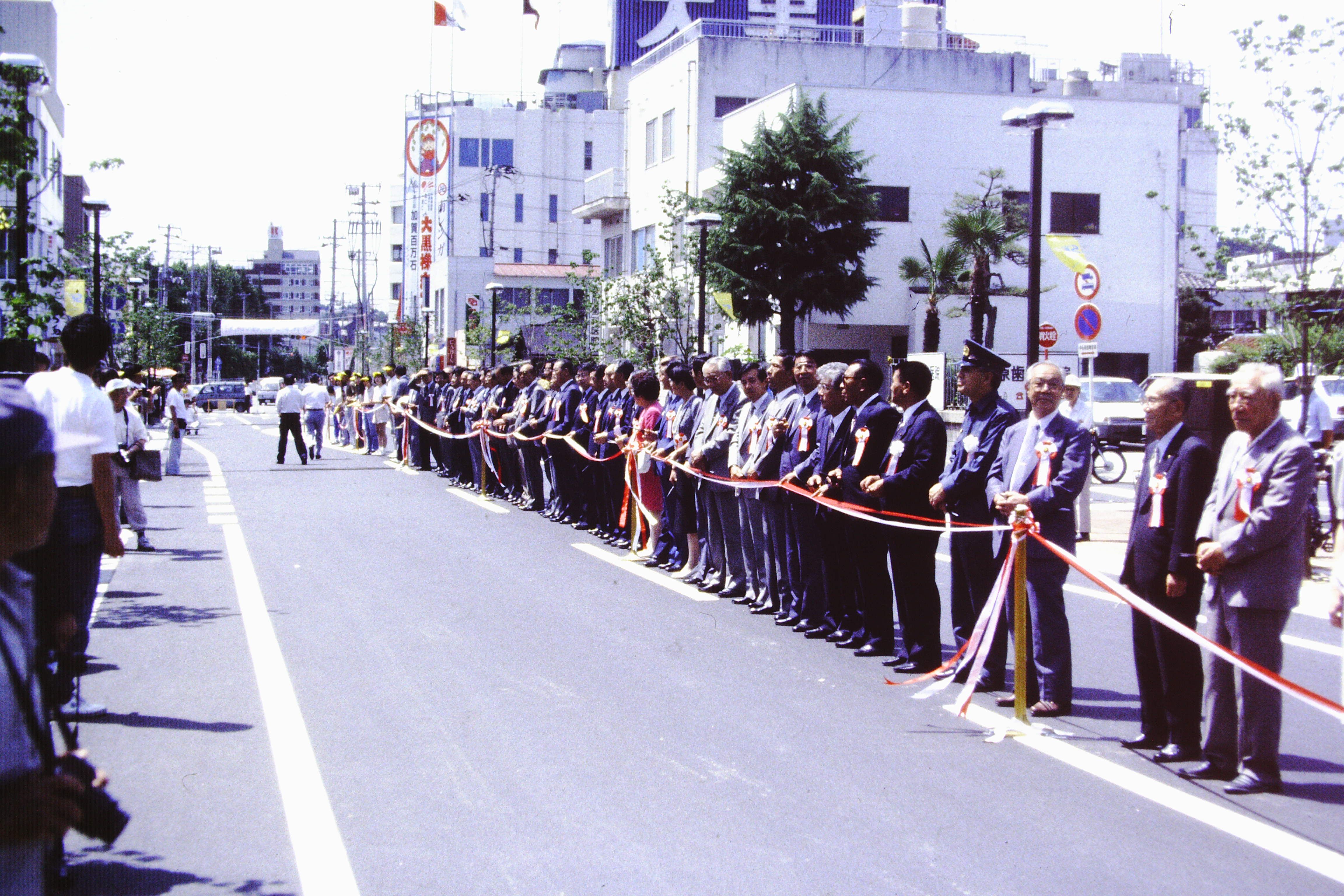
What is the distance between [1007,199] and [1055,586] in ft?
124

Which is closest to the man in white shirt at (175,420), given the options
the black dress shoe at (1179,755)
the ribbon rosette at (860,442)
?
the ribbon rosette at (860,442)

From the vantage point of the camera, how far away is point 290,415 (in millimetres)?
26453

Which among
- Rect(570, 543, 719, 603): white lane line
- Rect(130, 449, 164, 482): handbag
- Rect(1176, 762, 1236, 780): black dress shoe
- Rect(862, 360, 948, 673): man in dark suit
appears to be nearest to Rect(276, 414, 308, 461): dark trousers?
Rect(130, 449, 164, 482): handbag

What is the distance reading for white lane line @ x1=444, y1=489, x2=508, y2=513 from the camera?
18.6 meters

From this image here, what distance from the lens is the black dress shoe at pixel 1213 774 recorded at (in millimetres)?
6129

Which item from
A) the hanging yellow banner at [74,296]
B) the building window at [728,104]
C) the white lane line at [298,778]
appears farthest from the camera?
the building window at [728,104]

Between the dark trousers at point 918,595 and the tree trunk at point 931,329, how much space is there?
33.0m

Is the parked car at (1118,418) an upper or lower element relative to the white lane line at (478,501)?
upper

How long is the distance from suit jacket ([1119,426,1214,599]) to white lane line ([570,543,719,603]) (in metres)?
4.98

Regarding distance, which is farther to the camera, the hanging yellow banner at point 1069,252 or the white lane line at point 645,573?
the hanging yellow banner at point 1069,252

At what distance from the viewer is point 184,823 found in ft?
17.7

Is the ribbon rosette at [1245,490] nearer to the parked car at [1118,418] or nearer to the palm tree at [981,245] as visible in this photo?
the parked car at [1118,418]

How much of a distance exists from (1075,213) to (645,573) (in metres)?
35.3

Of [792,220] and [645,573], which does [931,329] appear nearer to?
[792,220]
